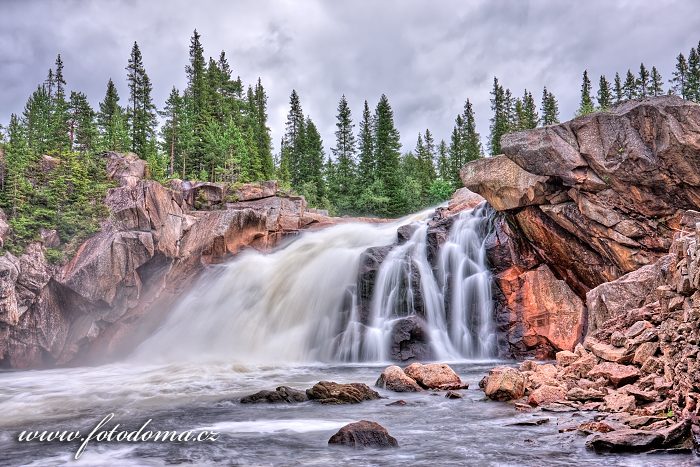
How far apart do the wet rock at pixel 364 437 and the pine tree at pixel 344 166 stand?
155ft

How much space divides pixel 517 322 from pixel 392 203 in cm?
3371

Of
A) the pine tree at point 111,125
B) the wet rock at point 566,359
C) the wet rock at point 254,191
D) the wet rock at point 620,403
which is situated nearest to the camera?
the wet rock at point 620,403

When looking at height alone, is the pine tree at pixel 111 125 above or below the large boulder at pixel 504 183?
above

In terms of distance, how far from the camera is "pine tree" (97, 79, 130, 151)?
45344 millimetres

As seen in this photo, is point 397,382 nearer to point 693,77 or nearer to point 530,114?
point 530,114

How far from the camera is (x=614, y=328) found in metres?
12.1

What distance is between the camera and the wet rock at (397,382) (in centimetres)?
1351

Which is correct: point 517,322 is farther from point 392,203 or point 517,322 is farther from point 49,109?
point 49,109

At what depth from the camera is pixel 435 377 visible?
45.0 feet

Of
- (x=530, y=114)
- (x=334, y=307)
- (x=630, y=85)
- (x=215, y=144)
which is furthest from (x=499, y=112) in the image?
(x=334, y=307)

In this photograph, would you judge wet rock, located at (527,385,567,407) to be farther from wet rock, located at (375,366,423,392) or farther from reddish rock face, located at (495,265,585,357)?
reddish rock face, located at (495,265,585,357)

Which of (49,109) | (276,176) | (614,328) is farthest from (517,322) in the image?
(49,109)

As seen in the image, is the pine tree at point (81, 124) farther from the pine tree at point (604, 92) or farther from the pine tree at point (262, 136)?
the pine tree at point (604, 92)

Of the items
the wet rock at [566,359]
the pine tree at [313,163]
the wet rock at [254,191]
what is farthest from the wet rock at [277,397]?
the pine tree at [313,163]
